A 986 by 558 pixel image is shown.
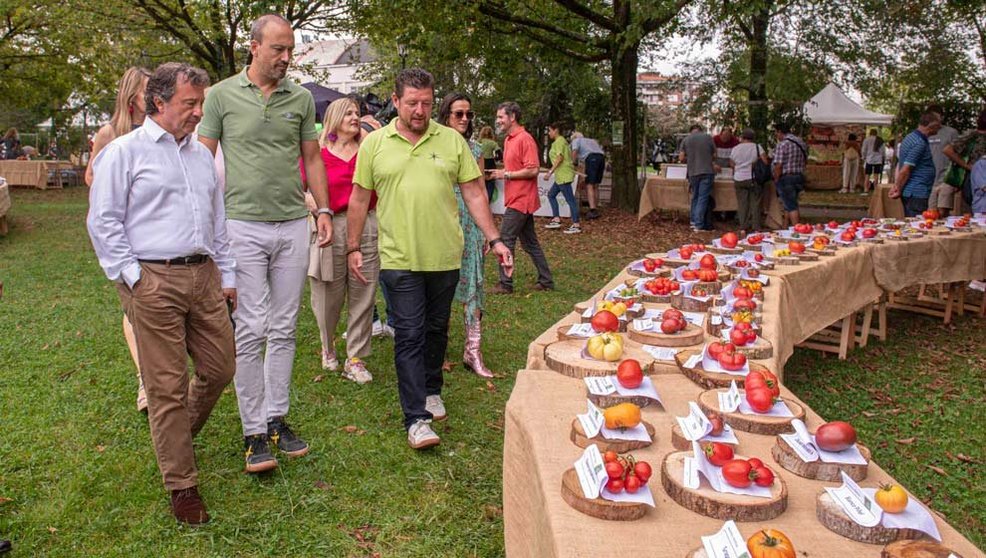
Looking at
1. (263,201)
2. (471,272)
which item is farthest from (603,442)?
(471,272)

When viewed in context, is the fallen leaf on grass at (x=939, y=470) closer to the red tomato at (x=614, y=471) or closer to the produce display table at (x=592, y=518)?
the produce display table at (x=592, y=518)

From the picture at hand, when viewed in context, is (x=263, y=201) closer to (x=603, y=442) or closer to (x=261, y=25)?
(x=261, y=25)

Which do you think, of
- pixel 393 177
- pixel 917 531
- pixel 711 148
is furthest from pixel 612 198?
pixel 917 531

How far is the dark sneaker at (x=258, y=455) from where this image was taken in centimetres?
367

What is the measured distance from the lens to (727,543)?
5.17ft

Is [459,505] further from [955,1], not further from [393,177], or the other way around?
[955,1]

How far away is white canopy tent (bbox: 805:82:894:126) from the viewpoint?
20.5 meters

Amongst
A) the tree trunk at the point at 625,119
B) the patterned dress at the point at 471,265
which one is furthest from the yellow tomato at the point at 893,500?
the tree trunk at the point at 625,119

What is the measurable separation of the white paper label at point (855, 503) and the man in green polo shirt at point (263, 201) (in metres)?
2.69

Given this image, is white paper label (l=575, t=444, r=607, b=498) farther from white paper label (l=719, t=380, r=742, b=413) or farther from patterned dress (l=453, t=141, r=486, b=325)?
patterned dress (l=453, t=141, r=486, b=325)

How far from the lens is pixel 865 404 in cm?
533

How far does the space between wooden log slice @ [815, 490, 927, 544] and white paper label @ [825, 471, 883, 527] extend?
11 mm

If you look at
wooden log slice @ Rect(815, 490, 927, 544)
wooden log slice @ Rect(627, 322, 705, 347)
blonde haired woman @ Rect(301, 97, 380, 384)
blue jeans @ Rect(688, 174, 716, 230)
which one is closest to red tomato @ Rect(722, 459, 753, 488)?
wooden log slice @ Rect(815, 490, 927, 544)

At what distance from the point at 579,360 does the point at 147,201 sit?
1.81m
